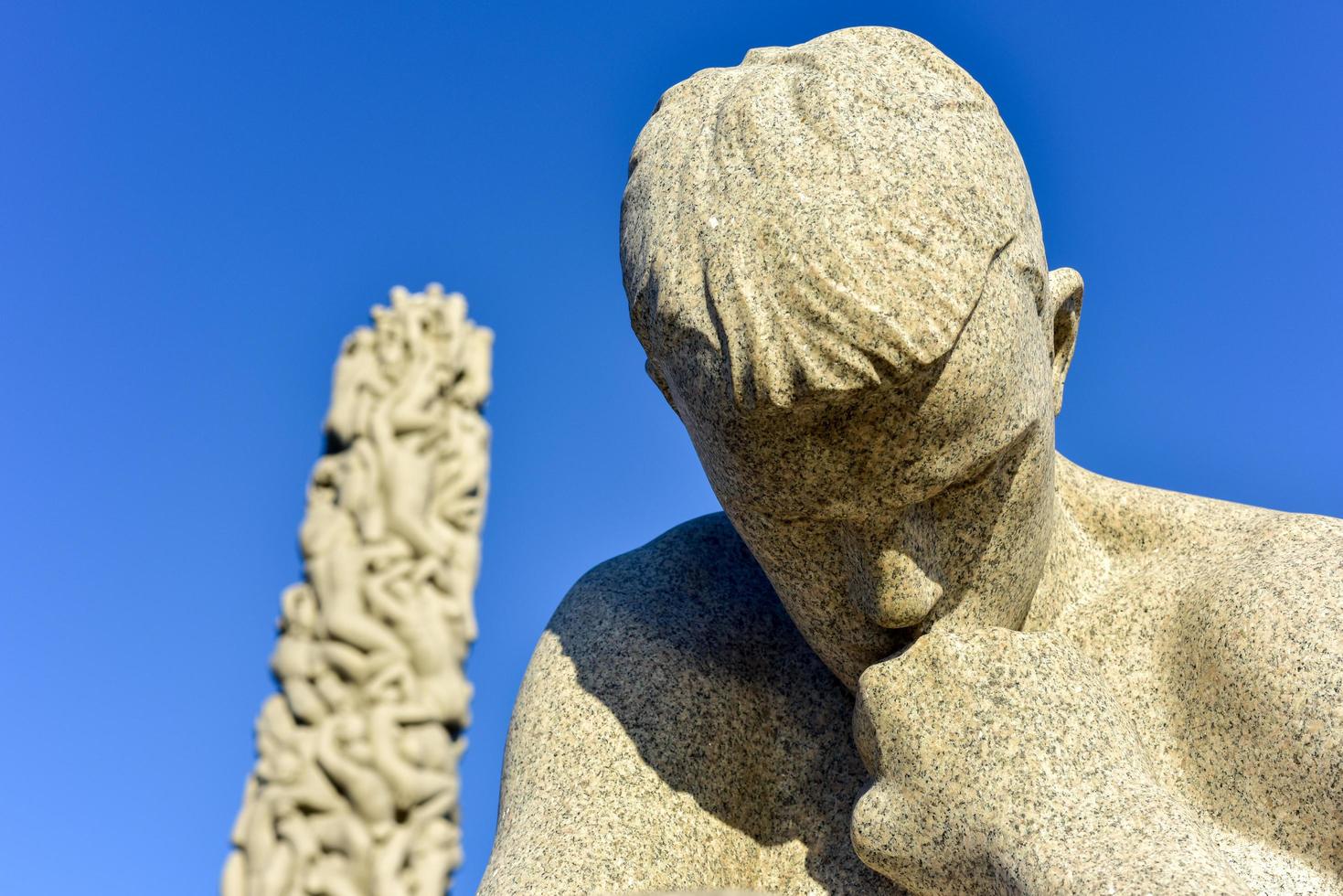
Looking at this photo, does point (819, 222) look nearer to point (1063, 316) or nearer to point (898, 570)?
point (898, 570)

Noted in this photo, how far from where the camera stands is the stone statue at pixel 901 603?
11.7ft

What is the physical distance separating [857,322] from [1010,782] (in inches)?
48.9

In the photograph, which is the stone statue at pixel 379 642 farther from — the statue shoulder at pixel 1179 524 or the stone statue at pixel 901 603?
the statue shoulder at pixel 1179 524

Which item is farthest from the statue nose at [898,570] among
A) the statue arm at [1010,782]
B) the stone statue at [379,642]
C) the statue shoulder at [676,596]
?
the stone statue at [379,642]

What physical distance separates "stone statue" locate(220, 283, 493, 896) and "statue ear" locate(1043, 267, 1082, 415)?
8.77 ft

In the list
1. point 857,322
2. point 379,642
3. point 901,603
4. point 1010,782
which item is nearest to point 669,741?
point 901,603

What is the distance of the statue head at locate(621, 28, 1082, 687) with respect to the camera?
3514 millimetres

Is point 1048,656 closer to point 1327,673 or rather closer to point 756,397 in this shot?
point 1327,673

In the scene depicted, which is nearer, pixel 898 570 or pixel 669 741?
pixel 898 570

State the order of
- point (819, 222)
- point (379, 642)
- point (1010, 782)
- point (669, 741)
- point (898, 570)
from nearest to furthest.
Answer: point (379, 642)
point (819, 222)
point (1010, 782)
point (898, 570)
point (669, 741)

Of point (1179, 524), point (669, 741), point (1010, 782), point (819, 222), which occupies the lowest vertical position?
point (1010, 782)

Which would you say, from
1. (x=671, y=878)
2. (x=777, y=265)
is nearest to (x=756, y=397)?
(x=777, y=265)

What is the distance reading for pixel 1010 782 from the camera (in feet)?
12.3

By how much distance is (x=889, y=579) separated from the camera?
395 centimetres
